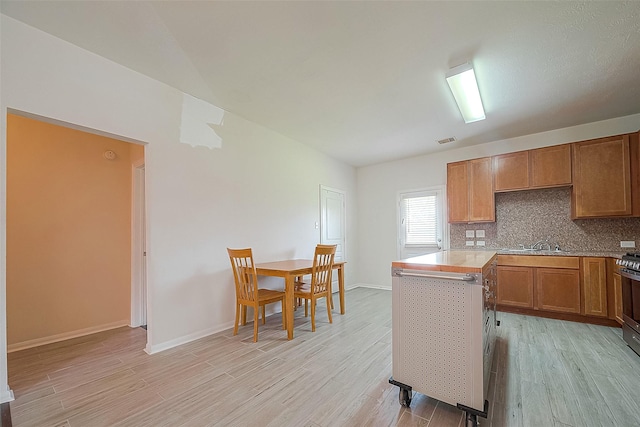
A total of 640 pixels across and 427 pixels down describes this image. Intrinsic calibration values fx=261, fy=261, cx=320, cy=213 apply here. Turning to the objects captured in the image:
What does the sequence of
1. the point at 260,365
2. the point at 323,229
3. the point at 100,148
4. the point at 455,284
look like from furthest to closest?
1. the point at 323,229
2. the point at 100,148
3. the point at 260,365
4. the point at 455,284

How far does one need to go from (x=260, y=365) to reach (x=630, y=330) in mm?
3708

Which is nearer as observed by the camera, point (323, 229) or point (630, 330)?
point (630, 330)

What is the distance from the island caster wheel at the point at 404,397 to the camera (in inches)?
70.8

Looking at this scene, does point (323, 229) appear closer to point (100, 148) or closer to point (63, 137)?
point (100, 148)

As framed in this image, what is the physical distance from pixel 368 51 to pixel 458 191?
10.7 ft

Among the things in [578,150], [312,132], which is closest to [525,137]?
[578,150]

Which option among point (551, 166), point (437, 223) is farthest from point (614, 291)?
point (437, 223)

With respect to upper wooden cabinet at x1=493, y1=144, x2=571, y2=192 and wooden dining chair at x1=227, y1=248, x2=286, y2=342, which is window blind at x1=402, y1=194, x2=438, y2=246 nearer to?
upper wooden cabinet at x1=493, y1=144, x2=571, y2=192

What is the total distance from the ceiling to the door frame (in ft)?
4.96

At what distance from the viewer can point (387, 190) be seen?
5.83 meters

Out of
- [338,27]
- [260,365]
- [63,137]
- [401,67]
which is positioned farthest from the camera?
[63,137]

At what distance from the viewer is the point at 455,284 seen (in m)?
1.65

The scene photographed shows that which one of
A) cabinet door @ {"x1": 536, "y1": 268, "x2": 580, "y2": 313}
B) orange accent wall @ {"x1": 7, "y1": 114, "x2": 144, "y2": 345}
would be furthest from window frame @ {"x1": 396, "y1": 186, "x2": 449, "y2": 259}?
orange accent wall @ {"x1": 7, "y1": 114, "x2": 144, "y2": 345}

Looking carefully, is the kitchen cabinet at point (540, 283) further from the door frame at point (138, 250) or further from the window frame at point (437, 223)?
the door frame at point (138, 250)
